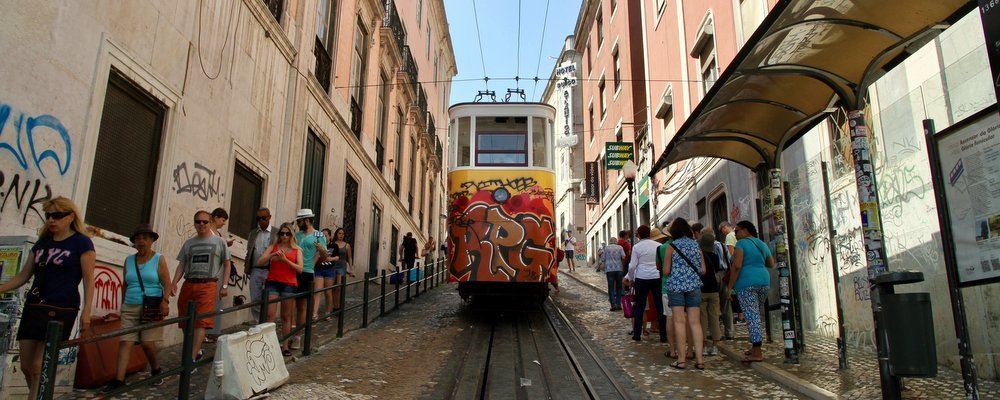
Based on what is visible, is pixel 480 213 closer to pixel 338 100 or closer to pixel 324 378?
pixel 324 378

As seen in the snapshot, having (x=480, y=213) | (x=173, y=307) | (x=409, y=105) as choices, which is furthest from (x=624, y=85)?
(x=173, y=307)

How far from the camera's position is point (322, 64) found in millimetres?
12469

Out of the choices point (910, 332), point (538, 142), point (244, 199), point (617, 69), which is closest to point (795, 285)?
point (910, 332)

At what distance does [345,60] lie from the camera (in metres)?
14.1

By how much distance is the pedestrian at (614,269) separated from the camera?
34.5 ft

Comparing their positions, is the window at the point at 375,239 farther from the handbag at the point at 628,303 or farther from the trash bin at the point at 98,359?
the trash bin at the point at 98,359

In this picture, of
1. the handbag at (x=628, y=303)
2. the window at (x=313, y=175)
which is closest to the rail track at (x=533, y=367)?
the handbag at (x=628, y=303)

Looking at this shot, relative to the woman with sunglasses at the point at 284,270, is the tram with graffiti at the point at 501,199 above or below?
above

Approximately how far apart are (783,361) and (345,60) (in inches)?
458

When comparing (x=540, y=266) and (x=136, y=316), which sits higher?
(x=540, y=266)

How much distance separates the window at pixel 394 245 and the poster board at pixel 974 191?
18.0 metres

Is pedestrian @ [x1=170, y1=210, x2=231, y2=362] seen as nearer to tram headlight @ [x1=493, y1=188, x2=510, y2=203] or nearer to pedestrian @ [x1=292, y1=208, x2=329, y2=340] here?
pedestrian @ [x1=292, y1=208, x2=329, y2=340]

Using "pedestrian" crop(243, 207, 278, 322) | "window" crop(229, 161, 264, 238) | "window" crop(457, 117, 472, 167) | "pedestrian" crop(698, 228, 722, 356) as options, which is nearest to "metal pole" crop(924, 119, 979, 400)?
"pedestrian" crop(698, 228, 722, 356)

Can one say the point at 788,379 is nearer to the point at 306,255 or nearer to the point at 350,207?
the point at 306,255
